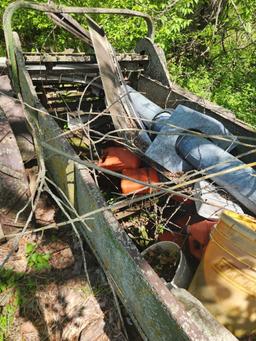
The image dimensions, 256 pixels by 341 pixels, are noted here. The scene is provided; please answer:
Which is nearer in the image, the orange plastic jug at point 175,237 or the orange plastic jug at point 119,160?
the orange plastic jug at point 175,237

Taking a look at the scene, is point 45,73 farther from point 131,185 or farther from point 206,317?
point 206,317

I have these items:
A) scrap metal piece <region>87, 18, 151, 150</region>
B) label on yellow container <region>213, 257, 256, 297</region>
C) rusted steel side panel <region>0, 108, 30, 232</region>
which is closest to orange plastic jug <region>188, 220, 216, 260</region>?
label on yellow container <region>213, 257, 256, 297</region>

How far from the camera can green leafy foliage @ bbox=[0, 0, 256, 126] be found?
17.1 ft

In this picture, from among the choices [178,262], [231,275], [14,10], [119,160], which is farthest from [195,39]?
[231,275]

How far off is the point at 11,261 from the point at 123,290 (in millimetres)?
Answer: 1255

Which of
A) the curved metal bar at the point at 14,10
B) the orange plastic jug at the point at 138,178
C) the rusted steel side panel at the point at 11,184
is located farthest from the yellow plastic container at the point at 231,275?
the curved metal bar at the point at 14,10

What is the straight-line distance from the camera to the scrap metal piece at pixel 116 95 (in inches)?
110

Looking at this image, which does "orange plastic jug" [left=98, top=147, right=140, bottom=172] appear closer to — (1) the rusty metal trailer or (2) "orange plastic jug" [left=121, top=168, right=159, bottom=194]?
(2) "orange plastic jug" [left=121, top=168, right=159, bottom=194]

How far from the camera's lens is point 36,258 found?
263 centimetres

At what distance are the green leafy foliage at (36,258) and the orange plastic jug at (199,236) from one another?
4.05ft

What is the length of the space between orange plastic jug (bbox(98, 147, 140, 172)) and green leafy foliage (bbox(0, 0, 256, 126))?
2688 mm

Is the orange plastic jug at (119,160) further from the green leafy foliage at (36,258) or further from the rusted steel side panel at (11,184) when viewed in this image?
→ the green leafy foliage at (36,258)

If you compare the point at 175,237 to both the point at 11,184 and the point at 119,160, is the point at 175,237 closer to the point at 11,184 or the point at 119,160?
the point at 119,160

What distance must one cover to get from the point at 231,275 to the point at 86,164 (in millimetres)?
1120
